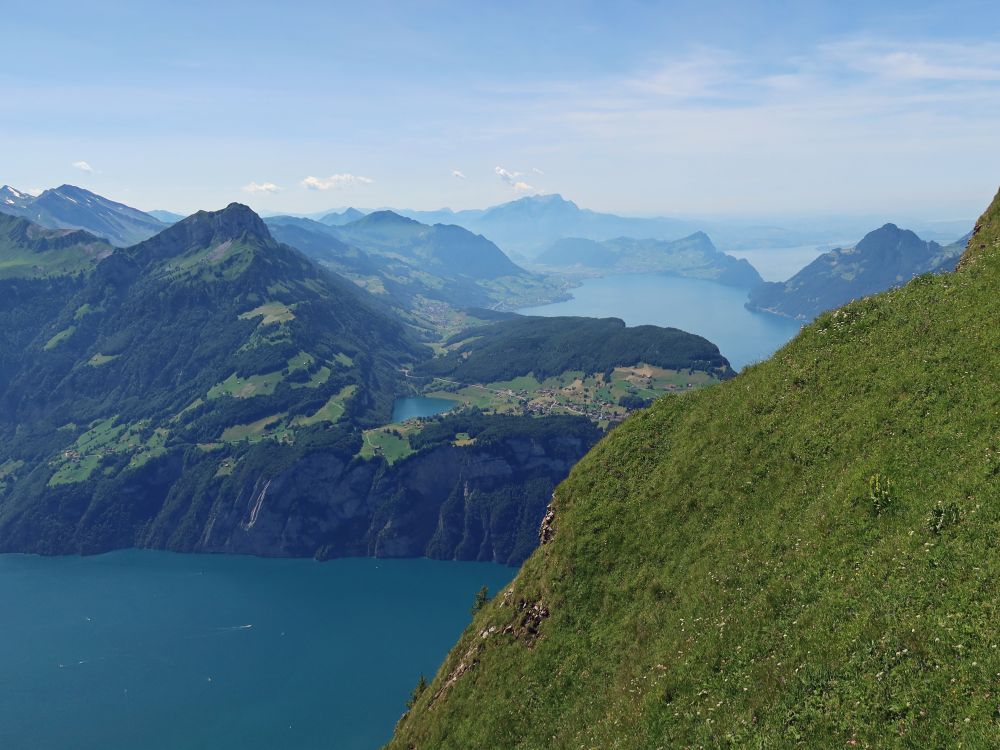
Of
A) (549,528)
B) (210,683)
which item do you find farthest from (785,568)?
(210,683)

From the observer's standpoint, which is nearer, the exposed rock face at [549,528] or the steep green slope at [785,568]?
the steep green slope at [785,568]

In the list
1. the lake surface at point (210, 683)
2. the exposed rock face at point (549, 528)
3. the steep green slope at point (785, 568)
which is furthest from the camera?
the lake surface at point (210, 683)

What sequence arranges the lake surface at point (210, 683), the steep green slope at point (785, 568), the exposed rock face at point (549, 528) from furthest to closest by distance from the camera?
1. the lake surface at point (210, 683)
2. the exposed rock face at point (549, 528)
3. the steep green slope at point (785, 568)

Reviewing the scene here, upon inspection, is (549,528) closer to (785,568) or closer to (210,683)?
(785,568)

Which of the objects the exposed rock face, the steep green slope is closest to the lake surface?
the exposed rock face

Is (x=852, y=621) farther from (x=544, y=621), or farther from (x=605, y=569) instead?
(x=544, y=621)

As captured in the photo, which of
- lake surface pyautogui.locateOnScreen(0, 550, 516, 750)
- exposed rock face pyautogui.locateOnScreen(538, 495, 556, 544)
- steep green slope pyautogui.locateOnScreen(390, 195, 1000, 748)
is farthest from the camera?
lake surface pyautogui.locateOnScreen(0, 550, 516, 750)

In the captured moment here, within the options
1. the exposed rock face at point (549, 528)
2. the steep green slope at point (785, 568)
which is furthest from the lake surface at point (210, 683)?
the steep green slope at point (785, 568)

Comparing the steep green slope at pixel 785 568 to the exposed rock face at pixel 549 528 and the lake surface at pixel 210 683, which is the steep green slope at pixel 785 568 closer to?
the exposed rock face at pixel 549 528

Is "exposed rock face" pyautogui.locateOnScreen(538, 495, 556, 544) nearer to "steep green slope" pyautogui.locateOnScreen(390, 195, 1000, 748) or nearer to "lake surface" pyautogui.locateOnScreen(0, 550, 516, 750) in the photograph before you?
"steep green slope" pyautogui.locateOnScreen(390, 195, 1000, 748)
